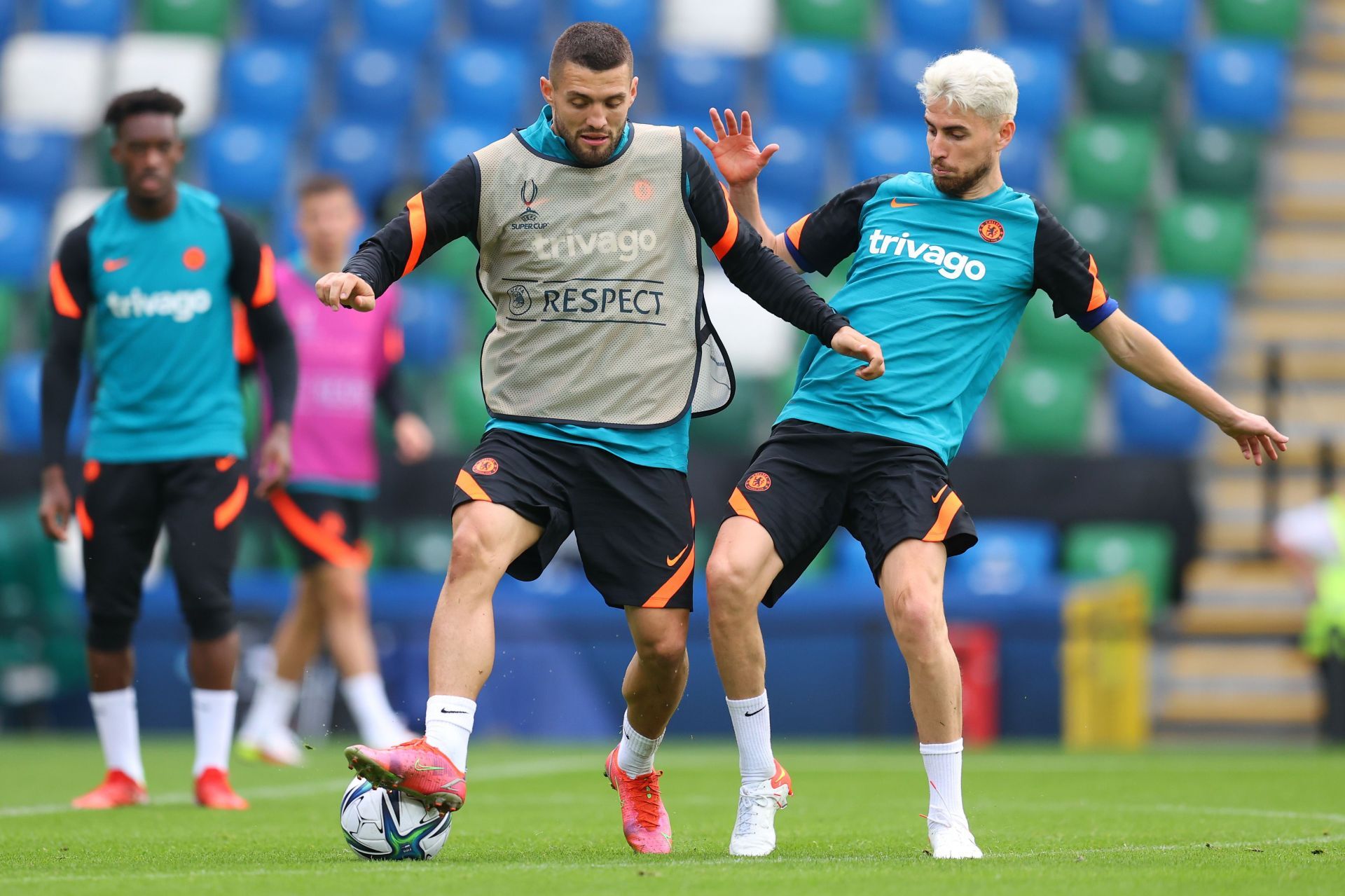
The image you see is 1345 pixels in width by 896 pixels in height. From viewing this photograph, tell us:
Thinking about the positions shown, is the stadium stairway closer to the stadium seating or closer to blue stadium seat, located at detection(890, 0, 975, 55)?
blue stadium seat, located at detection(890, 0, 975, 55)

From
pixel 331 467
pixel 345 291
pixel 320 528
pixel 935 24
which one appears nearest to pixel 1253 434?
pixel 345 291

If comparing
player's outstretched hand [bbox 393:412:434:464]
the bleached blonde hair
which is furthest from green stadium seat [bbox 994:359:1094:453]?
the bleached blonde hair

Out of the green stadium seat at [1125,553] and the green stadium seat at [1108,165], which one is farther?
the green stadium seat at [1108,165]

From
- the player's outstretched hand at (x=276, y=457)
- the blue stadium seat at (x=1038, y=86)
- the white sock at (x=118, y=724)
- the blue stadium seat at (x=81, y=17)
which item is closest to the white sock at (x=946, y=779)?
the player's outstretched hand at (x=276, y=457)

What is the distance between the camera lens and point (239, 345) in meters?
7.00

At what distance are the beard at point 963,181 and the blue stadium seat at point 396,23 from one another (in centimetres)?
1169

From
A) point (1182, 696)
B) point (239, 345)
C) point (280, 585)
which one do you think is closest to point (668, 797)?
point (239, 345)

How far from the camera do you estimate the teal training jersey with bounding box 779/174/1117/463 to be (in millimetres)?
5145

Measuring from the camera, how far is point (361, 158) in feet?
48.1

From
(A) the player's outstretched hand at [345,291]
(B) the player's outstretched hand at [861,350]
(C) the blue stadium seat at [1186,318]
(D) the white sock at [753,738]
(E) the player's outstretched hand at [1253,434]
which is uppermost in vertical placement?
(C) the blue stadium seat at [1186,318]

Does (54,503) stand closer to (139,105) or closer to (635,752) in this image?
(139,105)

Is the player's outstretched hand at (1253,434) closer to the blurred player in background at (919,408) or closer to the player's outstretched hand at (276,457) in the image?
the blurred player in background at (919,408)

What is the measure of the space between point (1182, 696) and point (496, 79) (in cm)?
751

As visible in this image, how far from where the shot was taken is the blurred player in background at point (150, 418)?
21.6 ft
